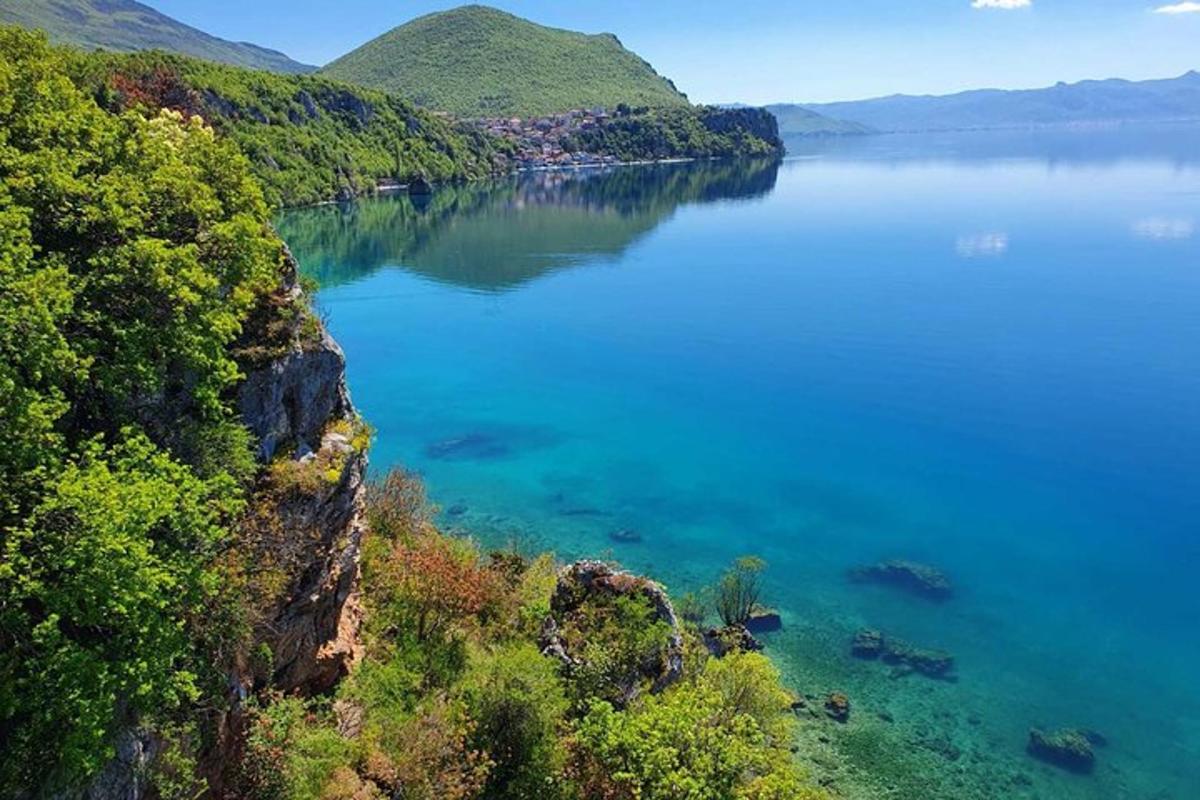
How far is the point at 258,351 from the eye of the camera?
23000 millimetres

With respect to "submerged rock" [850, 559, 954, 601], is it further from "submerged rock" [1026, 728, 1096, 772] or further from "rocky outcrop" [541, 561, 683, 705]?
"rocky outcrop" [541, 561, 683, 705]

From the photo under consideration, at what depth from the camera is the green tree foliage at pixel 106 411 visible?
14688 millimetres

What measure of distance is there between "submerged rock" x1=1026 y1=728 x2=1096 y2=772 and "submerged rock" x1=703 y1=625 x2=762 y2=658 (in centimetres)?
1263

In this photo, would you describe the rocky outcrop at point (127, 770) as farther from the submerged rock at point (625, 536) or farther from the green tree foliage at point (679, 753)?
the submerged rock at point (625, 536)

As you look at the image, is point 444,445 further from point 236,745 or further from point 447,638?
point 236,745

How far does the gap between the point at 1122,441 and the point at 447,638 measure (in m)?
60.8

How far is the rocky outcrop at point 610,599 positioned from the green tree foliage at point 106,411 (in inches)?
514

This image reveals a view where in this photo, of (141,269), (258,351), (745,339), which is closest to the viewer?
(141,269)

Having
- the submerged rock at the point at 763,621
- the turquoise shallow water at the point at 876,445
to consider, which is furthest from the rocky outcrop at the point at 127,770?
the submerged rock at the point at 763,621

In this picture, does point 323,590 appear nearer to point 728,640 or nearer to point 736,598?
point 728,640

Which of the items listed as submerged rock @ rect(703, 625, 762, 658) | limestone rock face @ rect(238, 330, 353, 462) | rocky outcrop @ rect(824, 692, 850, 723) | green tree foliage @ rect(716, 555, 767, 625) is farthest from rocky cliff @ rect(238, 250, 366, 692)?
rocky outcrop @ rect(824, 692, 850, 723)

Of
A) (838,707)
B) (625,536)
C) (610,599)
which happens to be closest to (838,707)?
(838,707)

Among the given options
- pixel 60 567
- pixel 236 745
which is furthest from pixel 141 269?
pixel 236 745

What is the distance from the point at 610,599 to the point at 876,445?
4244cm
